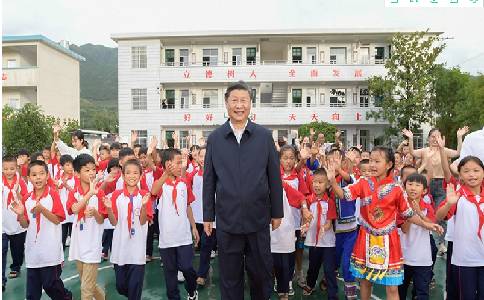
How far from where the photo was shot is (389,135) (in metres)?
21.5

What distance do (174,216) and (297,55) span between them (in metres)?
21.2

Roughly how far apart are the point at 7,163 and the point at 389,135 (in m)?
19.6

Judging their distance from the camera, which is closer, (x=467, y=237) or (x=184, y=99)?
(x=467, y=237)

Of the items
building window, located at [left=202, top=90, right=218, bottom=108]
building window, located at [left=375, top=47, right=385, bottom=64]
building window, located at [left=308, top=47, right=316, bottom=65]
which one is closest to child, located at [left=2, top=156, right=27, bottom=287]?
building window, located at [left=202, top=90, right=218, bottom=108]

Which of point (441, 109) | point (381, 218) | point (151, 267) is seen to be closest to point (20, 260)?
point (151, 267)

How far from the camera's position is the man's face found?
2.90m

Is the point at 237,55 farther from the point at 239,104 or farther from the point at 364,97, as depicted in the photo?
the point at 239,104

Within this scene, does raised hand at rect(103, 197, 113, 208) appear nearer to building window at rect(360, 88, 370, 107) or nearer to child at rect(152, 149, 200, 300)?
child at rect(152, 149, 200, 300)

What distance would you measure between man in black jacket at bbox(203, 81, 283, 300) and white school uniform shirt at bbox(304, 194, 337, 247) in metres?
1.40

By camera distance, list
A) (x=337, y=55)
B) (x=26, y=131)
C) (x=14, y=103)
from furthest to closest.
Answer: (x=14, y=103), (x=337, y=55), (x=26, y=131)

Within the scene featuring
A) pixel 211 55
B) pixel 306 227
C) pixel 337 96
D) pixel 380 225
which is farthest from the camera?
pixel 211 55

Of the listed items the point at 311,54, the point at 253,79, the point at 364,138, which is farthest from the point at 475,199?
the point at 311,54

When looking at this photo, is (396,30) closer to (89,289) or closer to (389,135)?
(389,135)

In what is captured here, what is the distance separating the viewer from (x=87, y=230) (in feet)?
12.2
